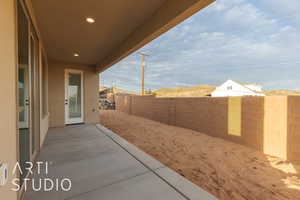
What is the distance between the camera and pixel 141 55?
12641mm

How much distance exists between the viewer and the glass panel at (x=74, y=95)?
17.3 ft

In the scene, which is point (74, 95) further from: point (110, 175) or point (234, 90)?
point (234, 90)

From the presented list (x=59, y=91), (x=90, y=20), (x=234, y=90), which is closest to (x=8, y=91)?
(x=90, y=20)

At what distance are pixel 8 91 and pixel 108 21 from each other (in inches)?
82.6

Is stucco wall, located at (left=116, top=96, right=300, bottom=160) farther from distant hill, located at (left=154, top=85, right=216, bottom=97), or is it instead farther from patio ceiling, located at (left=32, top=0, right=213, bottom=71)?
distant hill, located at (left=154, top=85, right=216, bottom=97)

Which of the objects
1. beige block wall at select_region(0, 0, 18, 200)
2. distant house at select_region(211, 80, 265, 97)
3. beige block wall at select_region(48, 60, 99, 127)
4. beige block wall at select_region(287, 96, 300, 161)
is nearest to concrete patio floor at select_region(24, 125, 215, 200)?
beige block wall at select_region(0, 0, 18, 200)

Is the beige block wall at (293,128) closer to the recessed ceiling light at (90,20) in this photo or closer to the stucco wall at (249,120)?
the stucco wall at (249,120)

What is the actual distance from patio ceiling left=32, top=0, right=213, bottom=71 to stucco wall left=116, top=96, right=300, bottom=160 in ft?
11.3

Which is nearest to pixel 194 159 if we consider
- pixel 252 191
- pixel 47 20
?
pixel 252 191

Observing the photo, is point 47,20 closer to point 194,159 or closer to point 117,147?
point 117,147

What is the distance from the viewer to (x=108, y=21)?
2482mm

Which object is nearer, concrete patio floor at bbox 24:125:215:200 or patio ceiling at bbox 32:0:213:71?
concrete patio floor at bbox 24:125:215:200

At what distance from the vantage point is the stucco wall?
308cm

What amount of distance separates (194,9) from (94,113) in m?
5.42
